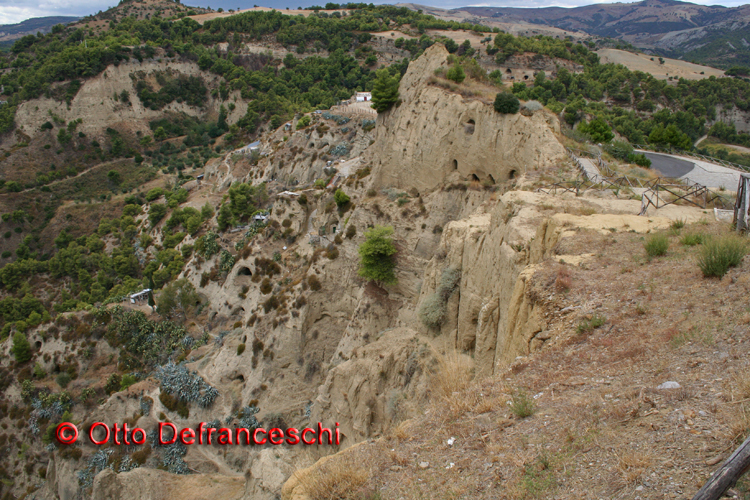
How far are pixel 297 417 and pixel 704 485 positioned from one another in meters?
29.2

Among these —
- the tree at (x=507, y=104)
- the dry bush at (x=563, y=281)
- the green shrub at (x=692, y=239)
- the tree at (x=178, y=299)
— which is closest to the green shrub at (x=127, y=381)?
the tree at (x=178, y=299)

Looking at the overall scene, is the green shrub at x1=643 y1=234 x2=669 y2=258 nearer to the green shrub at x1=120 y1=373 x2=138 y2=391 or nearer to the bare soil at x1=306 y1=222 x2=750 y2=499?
the bare soil at x1=306 y1=222 x2=750 y2=499

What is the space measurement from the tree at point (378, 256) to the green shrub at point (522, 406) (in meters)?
Answer: 22.6

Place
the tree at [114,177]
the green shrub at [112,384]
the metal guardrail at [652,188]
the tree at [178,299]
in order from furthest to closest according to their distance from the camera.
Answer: the tree at [114,177] < the tree at [178,299] < the green shrub at [112,384] < the metal guardrail at [652,188]

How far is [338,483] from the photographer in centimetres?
795

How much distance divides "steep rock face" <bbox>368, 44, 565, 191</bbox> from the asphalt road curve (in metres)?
8.49

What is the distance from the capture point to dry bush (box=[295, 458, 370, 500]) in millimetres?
7836

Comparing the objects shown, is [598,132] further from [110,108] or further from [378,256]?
[110,108]

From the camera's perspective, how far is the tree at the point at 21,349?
47156 mm

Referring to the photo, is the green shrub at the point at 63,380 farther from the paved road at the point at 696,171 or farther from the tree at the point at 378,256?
the paved road at the point at 696,171

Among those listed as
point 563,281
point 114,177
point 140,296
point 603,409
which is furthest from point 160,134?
point 603,409

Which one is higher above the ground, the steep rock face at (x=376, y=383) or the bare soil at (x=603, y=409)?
the bare soil at (x=603, y=409)

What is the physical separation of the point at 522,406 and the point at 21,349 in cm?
5619

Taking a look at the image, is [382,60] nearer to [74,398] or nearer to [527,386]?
[74,398]
